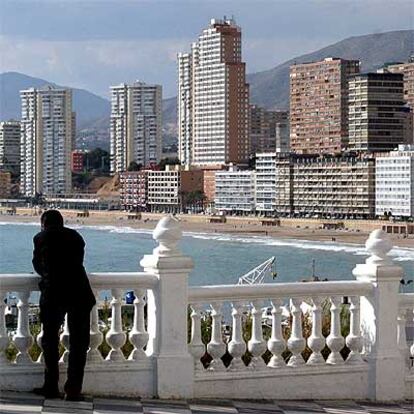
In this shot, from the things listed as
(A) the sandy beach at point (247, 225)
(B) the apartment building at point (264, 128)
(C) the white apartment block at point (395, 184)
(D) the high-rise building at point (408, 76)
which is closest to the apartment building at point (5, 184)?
(A) the sandy beach at point (247, 225)

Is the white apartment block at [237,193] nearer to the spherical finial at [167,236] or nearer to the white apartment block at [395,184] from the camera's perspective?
the white apartment block at [395,184]

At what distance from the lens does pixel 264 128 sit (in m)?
179

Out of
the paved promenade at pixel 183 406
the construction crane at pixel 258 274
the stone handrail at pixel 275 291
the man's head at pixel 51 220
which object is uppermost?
the man's head at pixel 51 220

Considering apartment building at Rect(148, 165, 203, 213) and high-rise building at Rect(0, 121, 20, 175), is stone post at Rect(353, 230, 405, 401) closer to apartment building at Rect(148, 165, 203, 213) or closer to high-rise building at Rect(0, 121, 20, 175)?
apartment building at Rect(148, 165, 203, 213)

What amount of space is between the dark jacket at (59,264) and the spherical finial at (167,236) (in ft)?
1.64

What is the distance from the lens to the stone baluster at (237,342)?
6.74 m

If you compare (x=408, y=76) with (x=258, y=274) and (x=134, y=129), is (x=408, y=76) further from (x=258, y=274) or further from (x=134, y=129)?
(x=258, y=274)

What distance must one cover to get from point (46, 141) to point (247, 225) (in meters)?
72.5

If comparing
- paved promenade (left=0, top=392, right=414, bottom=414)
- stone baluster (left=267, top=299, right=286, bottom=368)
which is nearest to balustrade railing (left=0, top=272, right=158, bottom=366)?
paved promenade (left=0, top=392, right=414, bottom=414)

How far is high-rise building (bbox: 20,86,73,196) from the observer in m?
172

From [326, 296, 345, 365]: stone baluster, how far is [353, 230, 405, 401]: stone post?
0.20 m

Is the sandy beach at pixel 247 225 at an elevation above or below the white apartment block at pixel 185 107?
below

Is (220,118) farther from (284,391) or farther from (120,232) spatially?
(284,391)

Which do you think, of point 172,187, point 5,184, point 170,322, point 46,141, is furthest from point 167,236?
point 46,141
